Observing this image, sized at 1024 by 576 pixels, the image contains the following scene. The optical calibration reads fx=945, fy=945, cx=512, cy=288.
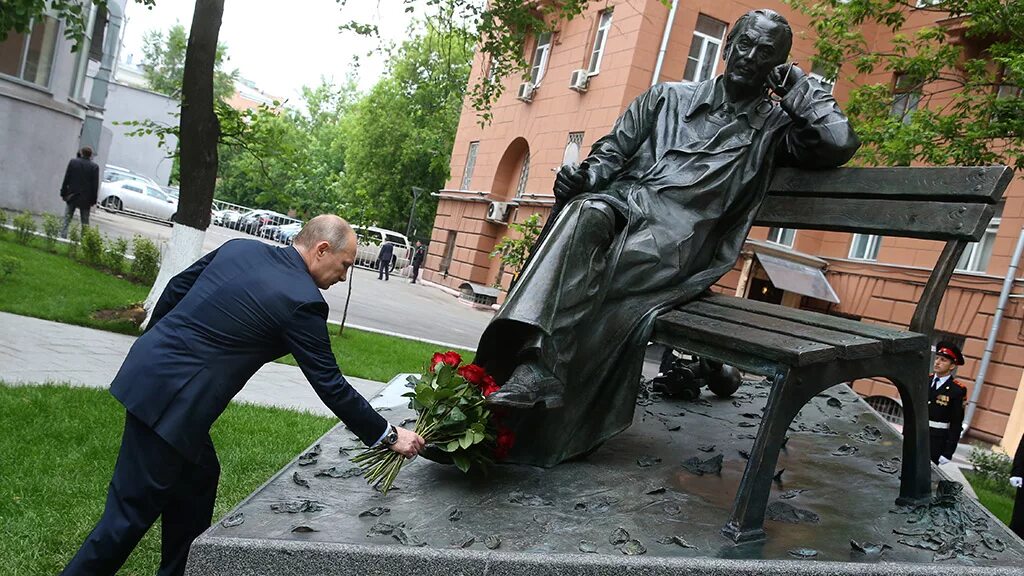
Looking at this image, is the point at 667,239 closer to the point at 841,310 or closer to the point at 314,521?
the point at 314,521

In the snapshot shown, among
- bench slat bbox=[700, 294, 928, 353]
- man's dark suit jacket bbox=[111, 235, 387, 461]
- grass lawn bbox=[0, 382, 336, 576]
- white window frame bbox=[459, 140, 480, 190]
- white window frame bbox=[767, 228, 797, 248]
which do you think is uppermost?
white window frame bbox=[459, 140, 480, 190]

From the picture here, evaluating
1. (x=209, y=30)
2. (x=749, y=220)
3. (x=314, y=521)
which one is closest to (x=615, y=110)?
(x=209, y=30)

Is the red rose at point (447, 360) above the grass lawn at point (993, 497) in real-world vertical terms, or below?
above

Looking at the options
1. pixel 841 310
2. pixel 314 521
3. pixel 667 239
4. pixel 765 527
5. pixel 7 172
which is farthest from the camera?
pixel 841 310

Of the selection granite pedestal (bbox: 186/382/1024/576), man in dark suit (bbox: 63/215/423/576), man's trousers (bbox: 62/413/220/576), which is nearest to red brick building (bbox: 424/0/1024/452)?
granite pedestal (bbox: 186/382/1024/576)

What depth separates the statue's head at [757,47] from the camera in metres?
4.38

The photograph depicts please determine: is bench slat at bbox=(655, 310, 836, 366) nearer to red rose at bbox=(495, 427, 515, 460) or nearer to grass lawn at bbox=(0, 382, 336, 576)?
red rose at bbox=(495, 427, 515, 460)

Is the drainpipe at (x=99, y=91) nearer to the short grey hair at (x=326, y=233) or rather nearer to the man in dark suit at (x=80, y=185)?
the man in dark suit at (x=80, y=185)

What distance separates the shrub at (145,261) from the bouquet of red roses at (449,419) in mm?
9939

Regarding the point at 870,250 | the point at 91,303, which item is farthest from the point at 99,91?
the point at 870,250

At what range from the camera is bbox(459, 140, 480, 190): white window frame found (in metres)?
31.9

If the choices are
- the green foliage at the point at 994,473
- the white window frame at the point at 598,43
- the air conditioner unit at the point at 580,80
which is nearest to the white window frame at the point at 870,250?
the air conditioner unit at the point at 580,80

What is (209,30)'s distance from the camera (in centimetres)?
924

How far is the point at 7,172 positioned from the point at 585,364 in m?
17.7
